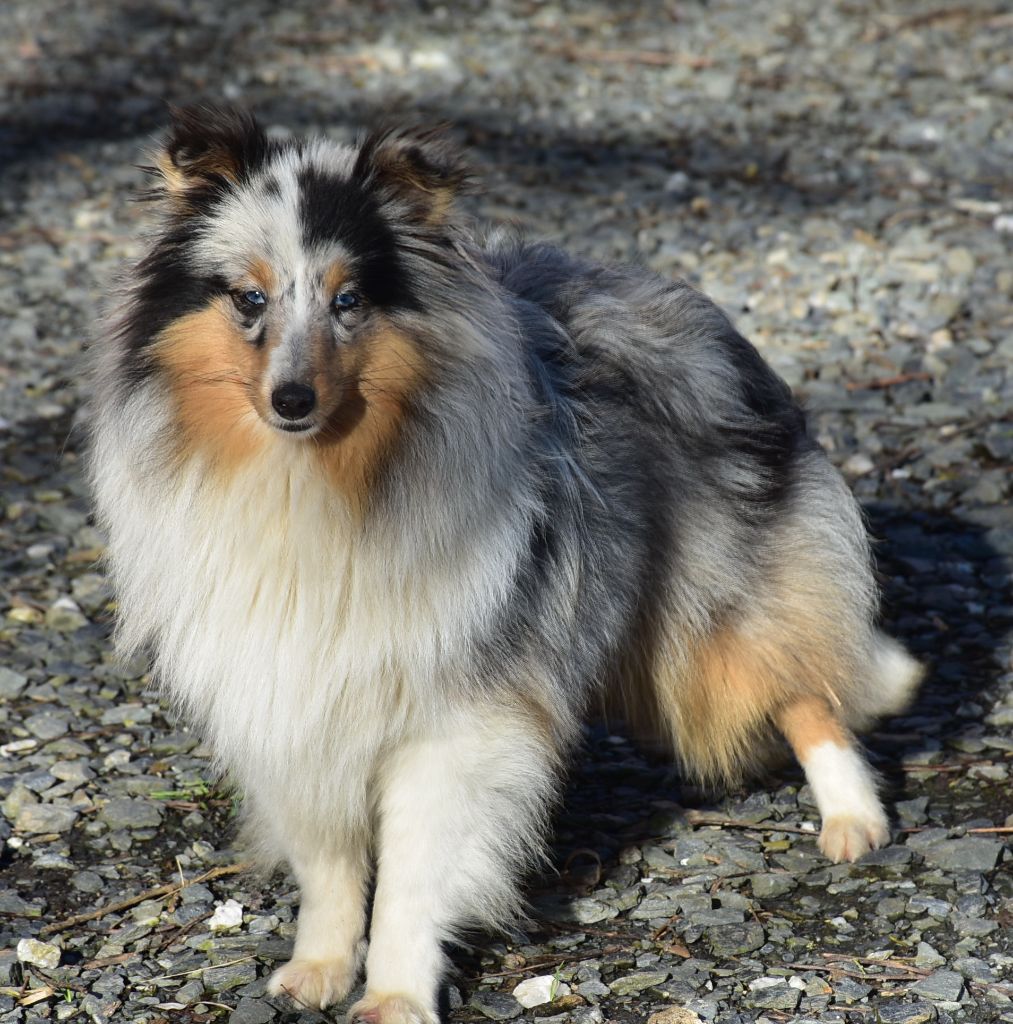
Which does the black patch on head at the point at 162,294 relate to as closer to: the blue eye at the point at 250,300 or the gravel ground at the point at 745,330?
the blue eye at the point at 250,300

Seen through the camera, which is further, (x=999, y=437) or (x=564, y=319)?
(x=999, y=437)

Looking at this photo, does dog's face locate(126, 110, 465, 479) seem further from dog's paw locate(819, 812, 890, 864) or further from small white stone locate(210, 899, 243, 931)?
dog's paw locate(819, 812, 890, 864)

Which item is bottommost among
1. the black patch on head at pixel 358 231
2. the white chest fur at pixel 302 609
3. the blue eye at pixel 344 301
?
the white chest fur at pixel 302 609

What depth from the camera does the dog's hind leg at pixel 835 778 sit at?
3.91m

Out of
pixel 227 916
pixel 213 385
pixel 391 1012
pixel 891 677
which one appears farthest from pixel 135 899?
pixel 891 677

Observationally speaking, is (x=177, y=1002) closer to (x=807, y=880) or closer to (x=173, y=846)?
(x=173, y=846)

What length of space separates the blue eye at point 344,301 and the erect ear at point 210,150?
1.15 feet

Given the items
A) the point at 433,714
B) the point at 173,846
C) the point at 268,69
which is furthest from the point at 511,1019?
the point at 268,69

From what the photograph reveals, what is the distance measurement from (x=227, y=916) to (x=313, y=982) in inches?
15.8

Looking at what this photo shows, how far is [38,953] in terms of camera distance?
139 inches

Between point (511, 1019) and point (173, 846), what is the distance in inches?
45.3

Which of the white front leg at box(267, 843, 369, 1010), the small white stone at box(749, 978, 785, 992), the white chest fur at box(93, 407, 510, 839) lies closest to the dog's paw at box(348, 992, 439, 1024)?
the white front leg at box(267, 843, 369, 1010)

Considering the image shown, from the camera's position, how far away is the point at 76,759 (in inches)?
172

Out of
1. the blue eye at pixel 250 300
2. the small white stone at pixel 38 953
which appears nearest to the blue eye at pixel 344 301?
the blue eye at pixel 250 300
